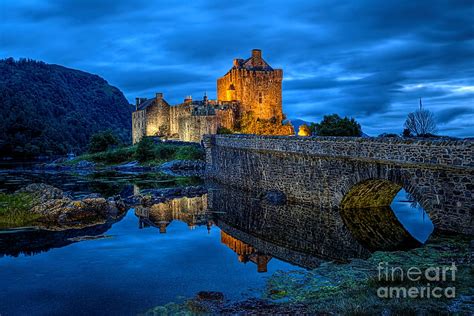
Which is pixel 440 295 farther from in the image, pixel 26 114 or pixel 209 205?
pixel 26 114

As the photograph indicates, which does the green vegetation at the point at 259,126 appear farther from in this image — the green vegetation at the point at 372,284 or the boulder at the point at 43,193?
the green vegetation at the point at 372,284

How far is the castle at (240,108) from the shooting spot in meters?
63.2

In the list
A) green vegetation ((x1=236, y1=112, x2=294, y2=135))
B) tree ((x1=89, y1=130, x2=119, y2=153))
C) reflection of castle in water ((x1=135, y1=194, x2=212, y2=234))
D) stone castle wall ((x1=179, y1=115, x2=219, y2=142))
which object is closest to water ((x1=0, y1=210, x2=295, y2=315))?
reflection of castle in water ((x1=135, y1=194, x2=212, y2=234))

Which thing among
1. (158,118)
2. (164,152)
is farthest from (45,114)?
(164,152)

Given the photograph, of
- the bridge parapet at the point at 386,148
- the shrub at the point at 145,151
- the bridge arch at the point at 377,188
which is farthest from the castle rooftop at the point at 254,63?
the bridge arch at the point at 377,188

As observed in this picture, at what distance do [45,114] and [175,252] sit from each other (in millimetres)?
138246

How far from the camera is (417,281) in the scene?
1048cm

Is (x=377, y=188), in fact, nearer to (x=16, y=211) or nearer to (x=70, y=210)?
(x=70, y=210)

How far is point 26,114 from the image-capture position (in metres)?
116

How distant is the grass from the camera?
58.7 m

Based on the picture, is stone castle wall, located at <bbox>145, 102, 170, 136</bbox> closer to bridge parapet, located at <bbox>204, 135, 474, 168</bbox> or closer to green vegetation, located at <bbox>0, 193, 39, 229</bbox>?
bridge parapet, located at <bbox>204, 135, 474, 168</bbox>

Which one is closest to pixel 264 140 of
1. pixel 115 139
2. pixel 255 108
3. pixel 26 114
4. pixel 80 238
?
pixel 80 238

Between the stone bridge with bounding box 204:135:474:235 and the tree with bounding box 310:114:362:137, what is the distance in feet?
53.3

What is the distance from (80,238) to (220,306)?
999 cm
